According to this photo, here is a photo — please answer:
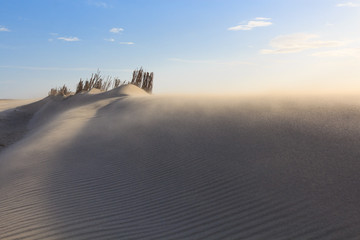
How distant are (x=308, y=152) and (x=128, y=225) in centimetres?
265

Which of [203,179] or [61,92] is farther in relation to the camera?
[61,92]

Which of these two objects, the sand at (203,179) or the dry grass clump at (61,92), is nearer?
the sand at (203,179)

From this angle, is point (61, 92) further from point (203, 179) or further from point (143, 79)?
point (203, 179)

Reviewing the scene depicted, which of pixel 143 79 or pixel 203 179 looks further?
pixel 143 79

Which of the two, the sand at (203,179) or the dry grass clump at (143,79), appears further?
the dry grass clump at (143,79)

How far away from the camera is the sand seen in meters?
3.55

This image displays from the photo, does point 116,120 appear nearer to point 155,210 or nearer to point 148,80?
point 155,210

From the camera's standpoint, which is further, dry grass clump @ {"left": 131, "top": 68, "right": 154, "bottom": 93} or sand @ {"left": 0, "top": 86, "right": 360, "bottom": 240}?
dry grass clump @ {"left": 131, "top": 68, "right": 154, "bottom": 93}

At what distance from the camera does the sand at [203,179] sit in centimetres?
355

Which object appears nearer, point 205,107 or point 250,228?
point 250,228

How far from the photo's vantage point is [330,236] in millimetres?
3062

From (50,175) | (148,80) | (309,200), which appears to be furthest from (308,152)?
(148,80)

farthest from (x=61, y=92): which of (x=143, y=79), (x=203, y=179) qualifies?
(x=203, y=179)

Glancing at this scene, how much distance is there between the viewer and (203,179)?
477 cm
